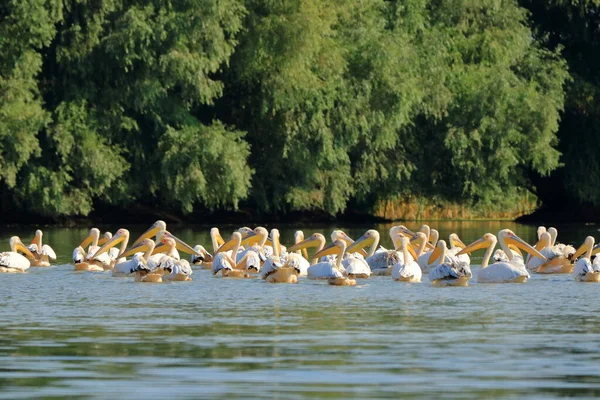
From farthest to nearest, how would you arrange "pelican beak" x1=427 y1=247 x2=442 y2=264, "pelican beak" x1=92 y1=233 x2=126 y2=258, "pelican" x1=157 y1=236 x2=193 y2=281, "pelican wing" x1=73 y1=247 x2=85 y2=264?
"pelican beak" x1=92 y1=233 x2=126 y2=258
"pelican wing" x1=73 y1=247 x2=85 y2=264
"pelican beak" x1=427 y1=247 x2=442 y2=264
"pelican" x1=157 y1=236 x2=193 y2=281

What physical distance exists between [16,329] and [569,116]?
37.8m

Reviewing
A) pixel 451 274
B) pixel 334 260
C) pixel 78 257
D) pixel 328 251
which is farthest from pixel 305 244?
pixel 451 274

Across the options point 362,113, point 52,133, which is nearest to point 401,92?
point 362,113

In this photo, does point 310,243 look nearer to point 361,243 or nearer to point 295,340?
point 361,243

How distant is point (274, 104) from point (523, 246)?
1847cm

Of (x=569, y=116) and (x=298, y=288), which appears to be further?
(x=569, y=116)

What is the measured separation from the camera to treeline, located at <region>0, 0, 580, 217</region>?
132 ft

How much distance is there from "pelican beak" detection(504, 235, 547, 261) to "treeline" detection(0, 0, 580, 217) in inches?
625

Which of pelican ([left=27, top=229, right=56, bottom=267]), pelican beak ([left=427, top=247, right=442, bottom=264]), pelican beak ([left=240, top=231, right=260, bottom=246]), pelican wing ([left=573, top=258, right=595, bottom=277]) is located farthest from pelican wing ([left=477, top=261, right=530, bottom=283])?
pelican ([left=27, top=229, right=56, bottom=267])

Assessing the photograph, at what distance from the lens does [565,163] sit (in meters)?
50.1

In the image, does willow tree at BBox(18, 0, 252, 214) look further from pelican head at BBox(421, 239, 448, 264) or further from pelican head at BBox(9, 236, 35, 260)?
pelican head at BBox(421, 239, 448, 264)

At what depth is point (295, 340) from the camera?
46.9ft

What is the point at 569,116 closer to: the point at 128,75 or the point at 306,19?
the point at 306,19

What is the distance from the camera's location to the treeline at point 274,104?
40094 millimetres
